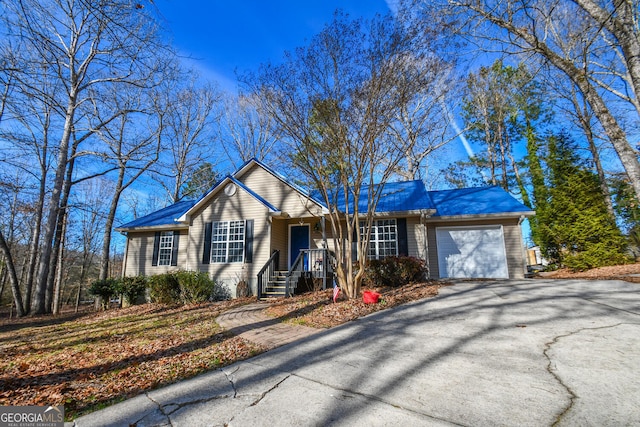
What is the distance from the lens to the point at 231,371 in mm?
3596

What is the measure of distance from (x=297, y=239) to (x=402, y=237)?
4.45 meters

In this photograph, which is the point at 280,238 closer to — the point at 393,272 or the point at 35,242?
the point at 393,272

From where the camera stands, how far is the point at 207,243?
1198 centimetres

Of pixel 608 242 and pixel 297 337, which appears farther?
pixel 608 242

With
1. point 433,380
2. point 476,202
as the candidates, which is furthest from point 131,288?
point 476,202

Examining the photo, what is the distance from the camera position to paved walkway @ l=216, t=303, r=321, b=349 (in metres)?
4.93

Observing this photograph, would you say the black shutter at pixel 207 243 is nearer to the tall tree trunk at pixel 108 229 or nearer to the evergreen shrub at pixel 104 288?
the evergreen shrub at pixel 104 288

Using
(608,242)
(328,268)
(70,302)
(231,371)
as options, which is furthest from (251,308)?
(70,302)

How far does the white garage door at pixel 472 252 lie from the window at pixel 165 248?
479 inches

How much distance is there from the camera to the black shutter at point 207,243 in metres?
11.8

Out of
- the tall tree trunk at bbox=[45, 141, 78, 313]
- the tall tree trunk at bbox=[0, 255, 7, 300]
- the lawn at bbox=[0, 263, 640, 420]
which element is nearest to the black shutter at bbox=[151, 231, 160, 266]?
the tall tree trunk at bbox=[45, 141, 78, 313]

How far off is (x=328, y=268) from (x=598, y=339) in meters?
7.87

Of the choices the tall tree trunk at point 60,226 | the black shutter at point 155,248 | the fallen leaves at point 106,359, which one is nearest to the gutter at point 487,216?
the fallen leaves at point 106,359

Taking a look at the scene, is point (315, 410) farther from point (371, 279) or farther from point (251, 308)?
point (371, 279)
